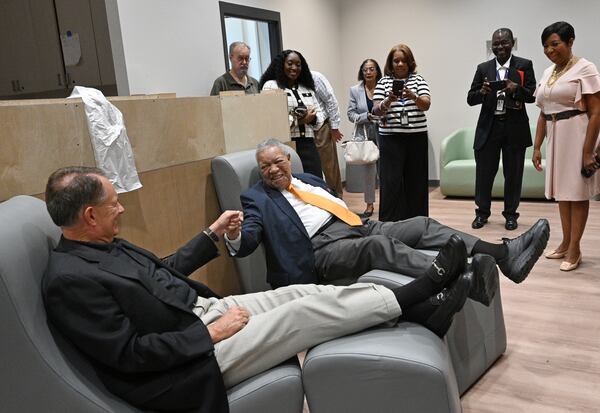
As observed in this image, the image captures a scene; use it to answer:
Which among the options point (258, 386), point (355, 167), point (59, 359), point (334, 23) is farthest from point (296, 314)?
point (334, 23)

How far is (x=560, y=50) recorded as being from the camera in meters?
2.80

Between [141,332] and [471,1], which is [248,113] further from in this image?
[471,1]

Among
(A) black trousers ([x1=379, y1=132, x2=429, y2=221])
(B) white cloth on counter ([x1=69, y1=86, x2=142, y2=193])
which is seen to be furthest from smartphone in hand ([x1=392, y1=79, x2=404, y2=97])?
(B) white cloth on counter ([x1=69, y1=86, x2=142, y2=193])

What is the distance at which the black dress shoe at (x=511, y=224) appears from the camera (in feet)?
13.1

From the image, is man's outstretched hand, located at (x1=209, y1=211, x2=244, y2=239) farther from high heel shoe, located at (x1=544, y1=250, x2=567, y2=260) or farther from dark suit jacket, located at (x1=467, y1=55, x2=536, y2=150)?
dark suit jacket, located at (x1=467, y1=55, x2=536, y2=150)

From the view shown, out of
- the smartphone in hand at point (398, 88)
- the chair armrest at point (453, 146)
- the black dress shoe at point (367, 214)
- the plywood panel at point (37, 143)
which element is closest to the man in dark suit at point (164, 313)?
the plywood panel at point (37, 143)

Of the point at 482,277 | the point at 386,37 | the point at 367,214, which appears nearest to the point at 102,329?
the point at 482,277

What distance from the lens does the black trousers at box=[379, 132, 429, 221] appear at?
3.75m

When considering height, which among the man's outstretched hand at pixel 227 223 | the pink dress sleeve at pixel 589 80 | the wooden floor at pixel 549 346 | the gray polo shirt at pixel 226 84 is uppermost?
the gray polo shirt at pixel 226 84

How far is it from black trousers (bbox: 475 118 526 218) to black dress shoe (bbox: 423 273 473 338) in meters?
2.61

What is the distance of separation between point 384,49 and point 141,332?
17.0 feet

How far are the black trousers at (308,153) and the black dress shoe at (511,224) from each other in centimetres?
155

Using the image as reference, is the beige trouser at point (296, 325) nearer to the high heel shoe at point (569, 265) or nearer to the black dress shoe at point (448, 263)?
the black dress shoe at point (448, 263)

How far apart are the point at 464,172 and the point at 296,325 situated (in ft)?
13.2
